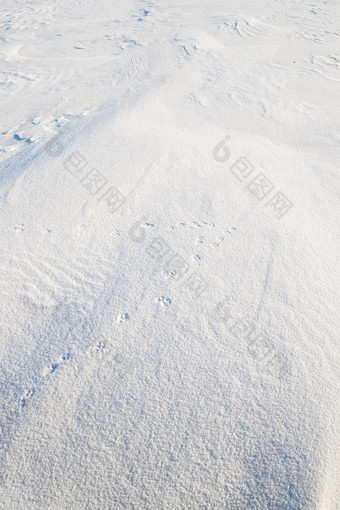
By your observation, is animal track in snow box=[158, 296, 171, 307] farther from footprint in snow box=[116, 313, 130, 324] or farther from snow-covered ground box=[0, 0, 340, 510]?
footprint in snow box=[116, 313, 130, 324]

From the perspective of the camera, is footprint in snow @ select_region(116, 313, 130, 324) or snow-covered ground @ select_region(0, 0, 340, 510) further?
footprint in snow @ select_region(116, 313, 130, 324)

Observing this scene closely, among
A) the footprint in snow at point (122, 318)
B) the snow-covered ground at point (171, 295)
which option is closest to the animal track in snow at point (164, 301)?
the snow-covered ground at point (171, 295)

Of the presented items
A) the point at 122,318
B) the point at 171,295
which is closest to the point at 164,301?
the point at 171,295

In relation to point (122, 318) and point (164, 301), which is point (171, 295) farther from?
point (122, 318)

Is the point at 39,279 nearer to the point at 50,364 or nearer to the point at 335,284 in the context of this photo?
the point at 50,364

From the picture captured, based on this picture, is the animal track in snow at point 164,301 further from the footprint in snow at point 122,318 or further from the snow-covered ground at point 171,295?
the footprint in snow at point 122,318

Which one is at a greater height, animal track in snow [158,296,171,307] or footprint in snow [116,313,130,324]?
footprint in snow [116,313,130,324]

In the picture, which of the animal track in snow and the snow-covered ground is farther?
the animal track in snow

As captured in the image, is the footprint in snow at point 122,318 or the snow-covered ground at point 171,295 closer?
the snow-covered ground at point 171,295

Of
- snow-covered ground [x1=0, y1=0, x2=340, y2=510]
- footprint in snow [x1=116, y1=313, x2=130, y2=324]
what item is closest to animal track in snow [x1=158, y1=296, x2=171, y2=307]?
snow-covered ground [x1=0, y1=0, x2=340, y2=510]

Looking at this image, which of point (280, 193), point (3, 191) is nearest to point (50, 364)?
point (3, 191)
